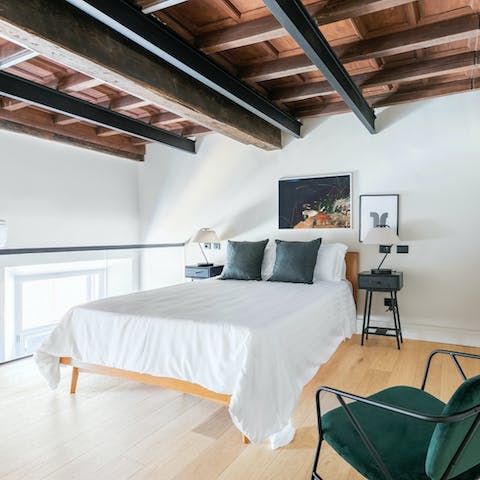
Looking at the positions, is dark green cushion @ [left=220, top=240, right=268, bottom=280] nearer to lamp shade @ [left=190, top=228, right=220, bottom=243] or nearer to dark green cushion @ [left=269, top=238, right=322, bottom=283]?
dark green cushion @ [left=269, top=238, right=322, bottom=283]

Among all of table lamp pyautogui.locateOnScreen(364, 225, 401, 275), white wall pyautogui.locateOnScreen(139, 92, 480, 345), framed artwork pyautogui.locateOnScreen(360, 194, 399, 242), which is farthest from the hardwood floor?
framed artwork pyautogui.locateOnScreen(360, 194, 399, 242)

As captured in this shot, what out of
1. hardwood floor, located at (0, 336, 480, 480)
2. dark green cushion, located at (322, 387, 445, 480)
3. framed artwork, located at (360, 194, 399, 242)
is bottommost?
hardwood floor, located at (0, 336, 480, 480)

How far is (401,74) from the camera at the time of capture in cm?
327

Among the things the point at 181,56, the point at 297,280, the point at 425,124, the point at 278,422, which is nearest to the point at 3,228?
the point at 181,56

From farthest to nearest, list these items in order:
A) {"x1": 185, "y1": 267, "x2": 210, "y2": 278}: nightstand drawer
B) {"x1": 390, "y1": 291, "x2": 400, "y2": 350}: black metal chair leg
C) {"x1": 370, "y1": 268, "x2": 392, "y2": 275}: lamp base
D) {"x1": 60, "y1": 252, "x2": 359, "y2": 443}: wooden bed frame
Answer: {"x1": 185, "y1": 267, "x2": 210, "y2": 278}: nightstand drawer < {"x1": 370, "y1": 268, "x2": 392, "y2": 275}: lamp base < {"x1": 390, "y1": 291, "x2": 400, "y2": 350}: black metal chair leg < {"x1": 60, "y1": 252, "x2": 359, "y2": 443}: wooden bed frame

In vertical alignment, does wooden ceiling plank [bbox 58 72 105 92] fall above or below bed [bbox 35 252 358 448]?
above

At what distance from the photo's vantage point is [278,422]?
2.02 meters

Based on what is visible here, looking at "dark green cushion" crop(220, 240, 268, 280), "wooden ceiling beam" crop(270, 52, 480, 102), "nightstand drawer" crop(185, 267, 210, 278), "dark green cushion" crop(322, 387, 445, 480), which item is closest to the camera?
"dark green cushion" crop(322, 387, 445, 480)

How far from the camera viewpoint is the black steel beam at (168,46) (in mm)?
2004

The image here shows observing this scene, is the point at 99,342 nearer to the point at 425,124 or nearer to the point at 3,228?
the point at 3,228

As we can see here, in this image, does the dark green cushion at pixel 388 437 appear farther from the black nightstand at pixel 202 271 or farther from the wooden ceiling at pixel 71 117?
the black nightstand at pixel 202 271

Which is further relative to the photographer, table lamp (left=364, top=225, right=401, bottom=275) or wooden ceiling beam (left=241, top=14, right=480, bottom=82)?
table lamp (left=364, top=225, right=401, bottom=275)

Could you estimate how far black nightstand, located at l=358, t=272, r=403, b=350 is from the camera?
3.73m

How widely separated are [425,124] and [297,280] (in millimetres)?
2131
